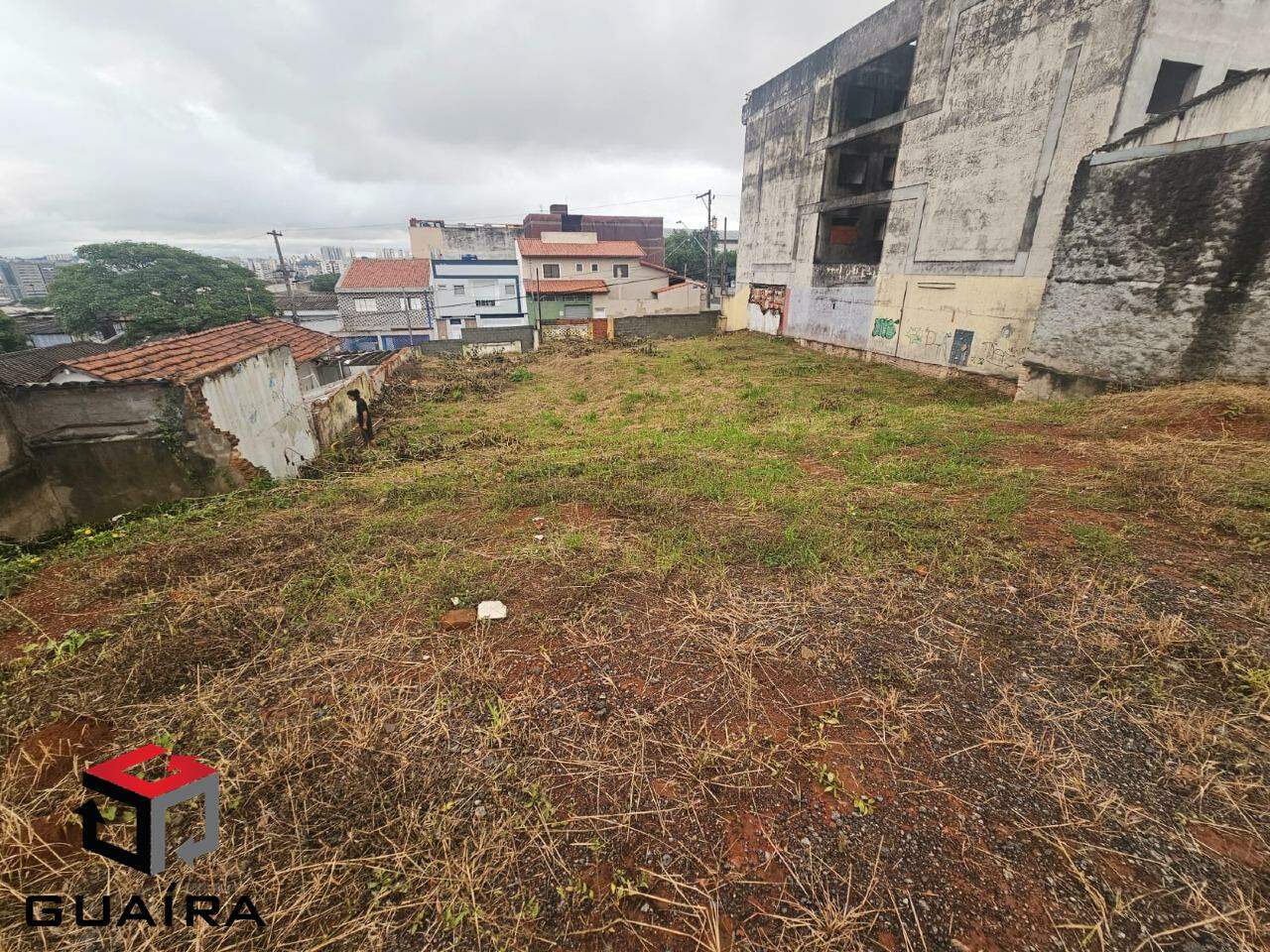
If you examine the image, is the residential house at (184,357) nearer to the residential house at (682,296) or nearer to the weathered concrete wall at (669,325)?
the weathered concrete wall at (669,325)

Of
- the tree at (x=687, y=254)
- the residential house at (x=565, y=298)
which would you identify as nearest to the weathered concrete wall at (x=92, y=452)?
the residential house at (x=565, y=298)

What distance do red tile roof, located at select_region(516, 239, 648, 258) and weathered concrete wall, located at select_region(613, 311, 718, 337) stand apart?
34.5 feet

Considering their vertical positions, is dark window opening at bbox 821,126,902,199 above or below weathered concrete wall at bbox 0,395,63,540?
above

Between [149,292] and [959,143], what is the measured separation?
147ft

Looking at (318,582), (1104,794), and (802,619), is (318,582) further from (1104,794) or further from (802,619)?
(1104,794)

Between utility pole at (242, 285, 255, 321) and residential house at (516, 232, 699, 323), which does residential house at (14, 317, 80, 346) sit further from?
residential house at (516, 232, 699, 323)

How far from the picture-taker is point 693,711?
294 cm

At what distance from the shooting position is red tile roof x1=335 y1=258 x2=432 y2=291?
35562mm

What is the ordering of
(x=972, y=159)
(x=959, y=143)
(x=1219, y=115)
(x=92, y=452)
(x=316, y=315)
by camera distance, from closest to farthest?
(x=92, y=452)
(x=1219, y=115)
(x=972, y=159)
(x=959, y=143)
(x=316, y=315)

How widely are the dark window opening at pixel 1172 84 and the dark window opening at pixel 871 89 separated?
9.76m

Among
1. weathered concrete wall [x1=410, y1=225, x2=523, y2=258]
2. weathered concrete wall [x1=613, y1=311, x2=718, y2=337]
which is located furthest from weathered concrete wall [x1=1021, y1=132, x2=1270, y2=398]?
weathered concrete wall [x1=410, y1=225, x2=523, y2=258]

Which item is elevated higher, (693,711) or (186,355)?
(186,355)

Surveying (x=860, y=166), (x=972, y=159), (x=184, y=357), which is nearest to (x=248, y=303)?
(x=184, y=357)

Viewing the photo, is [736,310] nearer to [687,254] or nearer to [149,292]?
[687,254]
